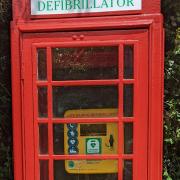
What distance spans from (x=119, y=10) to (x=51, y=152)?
1083 millimetres

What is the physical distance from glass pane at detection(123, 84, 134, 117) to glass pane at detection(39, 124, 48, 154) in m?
0.57

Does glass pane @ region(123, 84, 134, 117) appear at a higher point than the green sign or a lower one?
higher

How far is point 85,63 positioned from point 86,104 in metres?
0.28

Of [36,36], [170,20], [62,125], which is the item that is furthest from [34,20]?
[170,20]

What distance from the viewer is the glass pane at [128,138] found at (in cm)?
288

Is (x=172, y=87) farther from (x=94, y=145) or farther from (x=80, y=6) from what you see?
(x=80, y=6)

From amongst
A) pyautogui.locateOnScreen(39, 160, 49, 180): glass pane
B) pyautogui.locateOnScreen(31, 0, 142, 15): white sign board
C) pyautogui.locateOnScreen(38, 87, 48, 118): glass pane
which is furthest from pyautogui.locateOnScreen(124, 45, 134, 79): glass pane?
pyautogui.locateOnScreen(39, 160, 49, 180): glass pane

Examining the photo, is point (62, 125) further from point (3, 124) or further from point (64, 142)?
point (3, 124)

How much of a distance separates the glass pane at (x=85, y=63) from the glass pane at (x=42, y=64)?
0.20 feet

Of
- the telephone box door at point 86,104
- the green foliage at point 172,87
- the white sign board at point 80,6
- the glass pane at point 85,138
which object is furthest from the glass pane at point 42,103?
the green foliage at point 172,87

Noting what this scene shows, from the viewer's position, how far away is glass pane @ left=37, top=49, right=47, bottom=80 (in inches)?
113

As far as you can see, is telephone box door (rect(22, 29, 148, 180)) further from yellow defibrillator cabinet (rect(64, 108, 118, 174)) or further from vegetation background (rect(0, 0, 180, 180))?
vegetation background (rect(0, 0, 180, 180))

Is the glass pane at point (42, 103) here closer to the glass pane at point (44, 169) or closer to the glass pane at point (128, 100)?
the glass pane at point (44, 169)

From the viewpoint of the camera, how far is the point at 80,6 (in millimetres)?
2846
